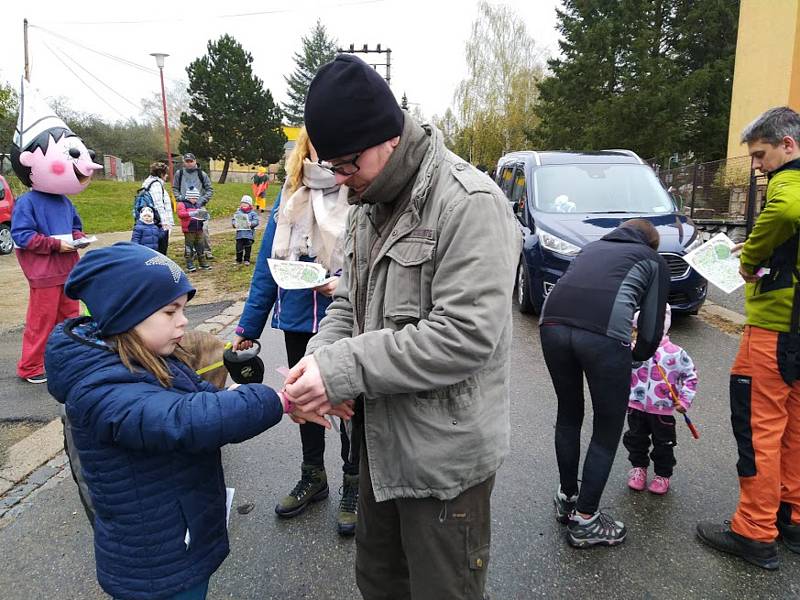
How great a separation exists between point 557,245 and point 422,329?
5.58 m

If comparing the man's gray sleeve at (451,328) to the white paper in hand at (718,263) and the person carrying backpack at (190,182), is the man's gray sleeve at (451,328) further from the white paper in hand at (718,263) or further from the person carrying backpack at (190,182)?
the person carrying backpack at (190,182)

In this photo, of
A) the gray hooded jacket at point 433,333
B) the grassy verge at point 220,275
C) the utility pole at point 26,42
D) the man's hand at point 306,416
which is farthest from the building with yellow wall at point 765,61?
the utility pole at point 26,42

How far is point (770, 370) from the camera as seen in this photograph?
2.73 metres

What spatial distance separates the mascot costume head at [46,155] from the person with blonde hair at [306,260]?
10.6ft

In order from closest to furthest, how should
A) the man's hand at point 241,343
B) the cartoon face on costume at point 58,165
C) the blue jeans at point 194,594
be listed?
the blue jeans at point 194,594, the man's hand at point 241,343, the cartoon face on costume at point 58,165

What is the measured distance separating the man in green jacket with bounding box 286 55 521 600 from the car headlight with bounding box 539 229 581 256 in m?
5.16

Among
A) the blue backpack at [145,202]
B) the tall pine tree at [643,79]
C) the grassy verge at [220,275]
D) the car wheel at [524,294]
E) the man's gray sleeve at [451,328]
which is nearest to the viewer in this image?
the man's gray sleeve at [451,328]

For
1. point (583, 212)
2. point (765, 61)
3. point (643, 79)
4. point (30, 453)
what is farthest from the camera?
point (643, 79)

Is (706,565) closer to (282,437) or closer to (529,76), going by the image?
(282,437)

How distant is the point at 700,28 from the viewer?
88.5 feet

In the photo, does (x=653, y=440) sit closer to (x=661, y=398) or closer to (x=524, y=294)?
(x=661, y=398)

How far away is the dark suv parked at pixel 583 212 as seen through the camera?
667 centimetres

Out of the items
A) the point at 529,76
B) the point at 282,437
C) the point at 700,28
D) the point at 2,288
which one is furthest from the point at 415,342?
the point at 529,76

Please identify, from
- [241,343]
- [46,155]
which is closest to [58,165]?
[46,155]
